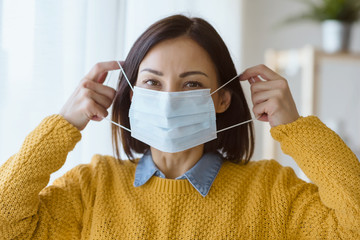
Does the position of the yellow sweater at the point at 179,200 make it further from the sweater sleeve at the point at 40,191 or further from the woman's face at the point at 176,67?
the woman's face at the point at 176,67

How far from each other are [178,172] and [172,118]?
0.20 m

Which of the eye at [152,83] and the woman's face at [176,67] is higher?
the woman's face at [176,67]

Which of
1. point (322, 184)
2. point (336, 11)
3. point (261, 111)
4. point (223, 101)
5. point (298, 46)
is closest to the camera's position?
point (322, 184)

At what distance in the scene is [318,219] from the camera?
117cm

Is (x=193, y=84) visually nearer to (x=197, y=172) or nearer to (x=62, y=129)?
(x=197, y=172)

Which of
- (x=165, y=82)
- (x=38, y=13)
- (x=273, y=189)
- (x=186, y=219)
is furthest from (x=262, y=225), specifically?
(x=38, y=13)

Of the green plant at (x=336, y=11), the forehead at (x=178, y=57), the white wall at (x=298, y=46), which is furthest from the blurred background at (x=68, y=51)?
the white wall at (x=298, y=46)

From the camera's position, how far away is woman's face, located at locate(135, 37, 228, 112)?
121 cm

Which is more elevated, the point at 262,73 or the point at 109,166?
the point at 262,73

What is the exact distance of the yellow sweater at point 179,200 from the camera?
3.70 feet

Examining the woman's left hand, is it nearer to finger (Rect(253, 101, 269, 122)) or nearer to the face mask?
finger (Rect(253, 101, 269, 122))

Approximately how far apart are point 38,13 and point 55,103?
29 centimetres

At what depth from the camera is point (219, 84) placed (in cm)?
133

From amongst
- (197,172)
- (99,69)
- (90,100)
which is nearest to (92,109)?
(90,100)
